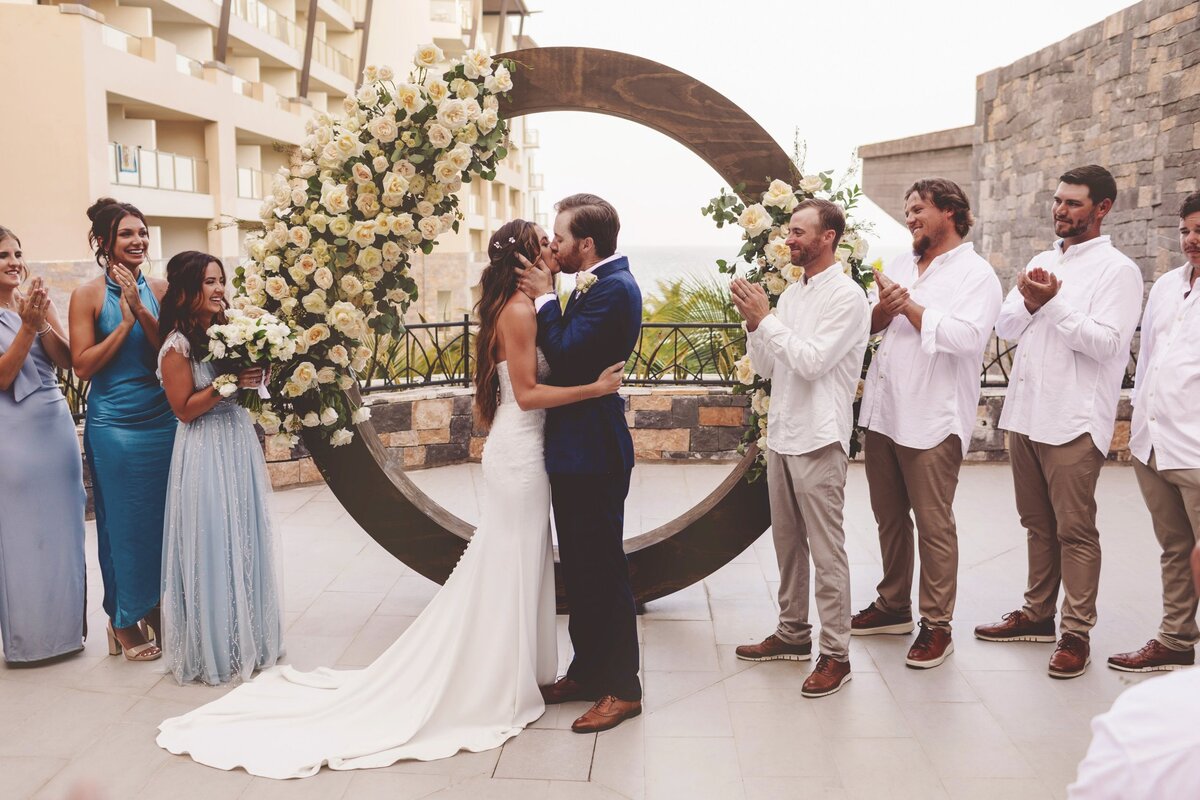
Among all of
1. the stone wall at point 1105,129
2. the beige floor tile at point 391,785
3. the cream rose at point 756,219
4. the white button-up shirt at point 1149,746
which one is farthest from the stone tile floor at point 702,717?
the stone wall at point 1105,129

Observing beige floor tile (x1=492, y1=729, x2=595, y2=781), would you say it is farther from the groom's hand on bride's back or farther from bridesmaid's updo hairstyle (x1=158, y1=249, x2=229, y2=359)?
bridesmaid's updo hairstyle (x1=158, y1=249, x2=229, y2=359)

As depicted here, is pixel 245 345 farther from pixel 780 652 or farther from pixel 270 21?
pixel 270 21

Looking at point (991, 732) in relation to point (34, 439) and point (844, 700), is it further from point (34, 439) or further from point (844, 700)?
point (34, 439)

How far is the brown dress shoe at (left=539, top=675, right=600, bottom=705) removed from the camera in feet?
12.8

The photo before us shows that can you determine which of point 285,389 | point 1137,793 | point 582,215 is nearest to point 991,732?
point 582,215

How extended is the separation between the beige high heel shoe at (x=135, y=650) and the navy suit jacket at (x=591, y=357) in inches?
78.8

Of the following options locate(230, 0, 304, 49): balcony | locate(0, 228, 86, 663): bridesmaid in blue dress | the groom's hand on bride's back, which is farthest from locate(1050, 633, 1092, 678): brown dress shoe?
locate(230, 0, 304, 49): balcony

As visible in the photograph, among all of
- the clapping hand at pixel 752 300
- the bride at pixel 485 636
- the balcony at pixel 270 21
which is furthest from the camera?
the balcony at pixel 270 21

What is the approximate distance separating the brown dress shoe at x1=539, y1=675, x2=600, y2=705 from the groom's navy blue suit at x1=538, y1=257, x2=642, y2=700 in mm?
46

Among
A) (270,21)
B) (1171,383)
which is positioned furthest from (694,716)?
(270,21)

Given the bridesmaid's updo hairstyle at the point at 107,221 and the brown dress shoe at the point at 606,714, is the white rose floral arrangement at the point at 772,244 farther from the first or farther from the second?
the bridesmaid's updo hairstyle at the point at 107,221

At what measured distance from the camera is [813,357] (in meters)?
3.78

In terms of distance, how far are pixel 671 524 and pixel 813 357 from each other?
1352 millimetres

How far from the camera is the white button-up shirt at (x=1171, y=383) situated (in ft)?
12.7
